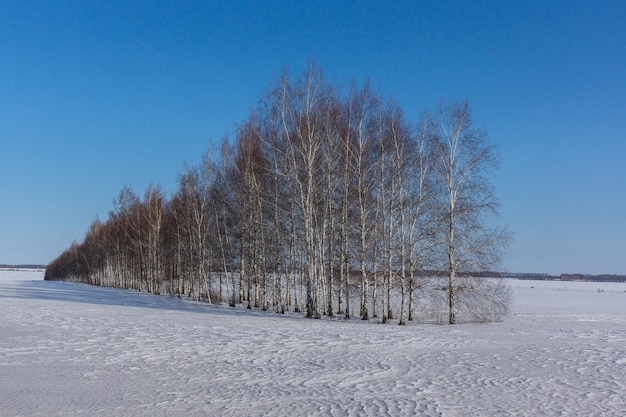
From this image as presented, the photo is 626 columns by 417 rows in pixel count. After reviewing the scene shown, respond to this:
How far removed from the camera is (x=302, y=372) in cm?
1052

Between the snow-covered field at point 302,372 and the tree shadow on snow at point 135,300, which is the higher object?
the snow-covered field at point 302,372

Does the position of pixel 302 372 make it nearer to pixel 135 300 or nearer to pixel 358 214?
pixel 358 214

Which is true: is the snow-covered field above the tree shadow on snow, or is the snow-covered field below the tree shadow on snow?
above

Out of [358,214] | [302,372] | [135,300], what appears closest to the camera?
[302,372]

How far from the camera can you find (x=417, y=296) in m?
23.2

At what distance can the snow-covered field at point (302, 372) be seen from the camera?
7957mm

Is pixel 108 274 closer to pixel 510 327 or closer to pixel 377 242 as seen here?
pixel 377 242

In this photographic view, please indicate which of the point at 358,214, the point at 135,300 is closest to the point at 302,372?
the point at 358,214

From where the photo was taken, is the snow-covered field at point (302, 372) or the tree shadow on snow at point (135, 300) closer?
the snow-covered field at point (302, 372)

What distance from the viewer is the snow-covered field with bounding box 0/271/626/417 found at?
796cm

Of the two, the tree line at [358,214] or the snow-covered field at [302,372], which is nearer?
the snow-covered field at [302,372]

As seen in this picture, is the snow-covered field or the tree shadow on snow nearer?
the snow-covered field

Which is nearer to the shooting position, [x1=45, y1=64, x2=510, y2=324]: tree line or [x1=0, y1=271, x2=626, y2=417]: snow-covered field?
[x1=0, y1=271, x2=626, y2=417]: snow-covered field

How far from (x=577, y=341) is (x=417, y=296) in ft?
28.2
